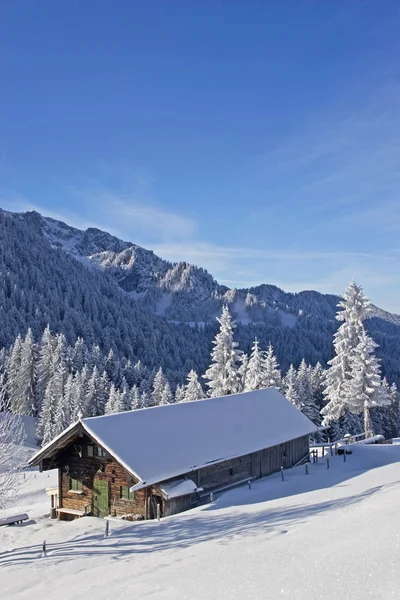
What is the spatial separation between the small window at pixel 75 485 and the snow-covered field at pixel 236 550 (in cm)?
185

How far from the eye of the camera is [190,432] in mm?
25984

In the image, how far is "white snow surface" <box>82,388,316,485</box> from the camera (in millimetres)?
22375

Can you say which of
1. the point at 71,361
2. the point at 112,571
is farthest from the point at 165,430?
the point at 71,361

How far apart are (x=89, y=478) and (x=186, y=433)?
550cm

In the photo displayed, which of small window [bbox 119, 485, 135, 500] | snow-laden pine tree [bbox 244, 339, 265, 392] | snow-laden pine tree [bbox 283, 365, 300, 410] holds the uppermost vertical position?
snow-laden pine tree [bbox 244, 339, 265, 392]

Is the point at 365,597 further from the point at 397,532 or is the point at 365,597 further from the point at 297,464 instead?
the point at 297,464

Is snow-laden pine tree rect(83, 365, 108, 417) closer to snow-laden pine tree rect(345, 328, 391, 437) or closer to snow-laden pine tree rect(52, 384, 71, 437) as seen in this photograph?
snow-laden pine tree rect(52, 384, 71, 437)

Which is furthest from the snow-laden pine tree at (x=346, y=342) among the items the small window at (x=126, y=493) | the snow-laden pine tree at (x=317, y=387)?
the snow-laden pine tree at (x=317, y=387)

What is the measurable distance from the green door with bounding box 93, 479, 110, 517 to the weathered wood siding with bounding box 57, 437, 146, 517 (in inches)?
7.8

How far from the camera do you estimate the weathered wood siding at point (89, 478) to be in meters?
22.7

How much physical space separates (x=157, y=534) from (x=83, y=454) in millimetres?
7759

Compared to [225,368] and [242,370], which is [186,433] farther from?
[242,370]

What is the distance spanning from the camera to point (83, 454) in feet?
80.9

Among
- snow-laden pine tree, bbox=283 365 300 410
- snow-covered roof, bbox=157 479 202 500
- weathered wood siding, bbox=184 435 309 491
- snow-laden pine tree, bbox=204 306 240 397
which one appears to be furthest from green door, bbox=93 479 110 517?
snow-laden pine tree, bbox=283 365 300 410
